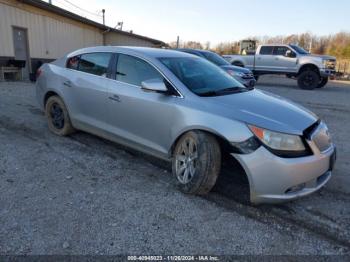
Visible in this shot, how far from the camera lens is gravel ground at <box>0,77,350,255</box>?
8.69 ft

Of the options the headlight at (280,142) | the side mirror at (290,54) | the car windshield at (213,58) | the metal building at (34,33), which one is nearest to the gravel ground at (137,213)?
the headlight at (280,142)

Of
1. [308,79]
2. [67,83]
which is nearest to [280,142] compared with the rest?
[67,83]

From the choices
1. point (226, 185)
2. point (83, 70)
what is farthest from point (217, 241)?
point (83, 70)

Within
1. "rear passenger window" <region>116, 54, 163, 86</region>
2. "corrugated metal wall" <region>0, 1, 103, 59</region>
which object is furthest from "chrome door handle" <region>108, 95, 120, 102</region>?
"corrugated metal wall" <region>0, 1, 103, 59</region>

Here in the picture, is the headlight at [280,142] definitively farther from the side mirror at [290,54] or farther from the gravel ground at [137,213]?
the side mirror at [290,54]

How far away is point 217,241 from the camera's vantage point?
2.72 meters

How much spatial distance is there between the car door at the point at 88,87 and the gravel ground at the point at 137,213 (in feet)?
1.83

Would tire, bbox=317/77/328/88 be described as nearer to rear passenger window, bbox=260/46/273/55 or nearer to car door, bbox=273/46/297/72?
car door, bbox=273/46/297/72

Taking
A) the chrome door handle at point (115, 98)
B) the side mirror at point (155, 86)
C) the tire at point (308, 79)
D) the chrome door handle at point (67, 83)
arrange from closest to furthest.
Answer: the side mirror at point (155, 86) → the chrome door handle at point (115, 98) → the chrome door handle at point (67, 83) → the tire at point (308, 79)

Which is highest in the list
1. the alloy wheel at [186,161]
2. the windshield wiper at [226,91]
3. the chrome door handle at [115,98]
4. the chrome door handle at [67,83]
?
the windshield wiper at [226,91]

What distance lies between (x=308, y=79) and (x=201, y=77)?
13.4 meters

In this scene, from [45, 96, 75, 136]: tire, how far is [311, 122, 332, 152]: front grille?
371 centimetres

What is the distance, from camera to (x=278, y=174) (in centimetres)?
293

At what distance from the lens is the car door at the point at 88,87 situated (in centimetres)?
446
